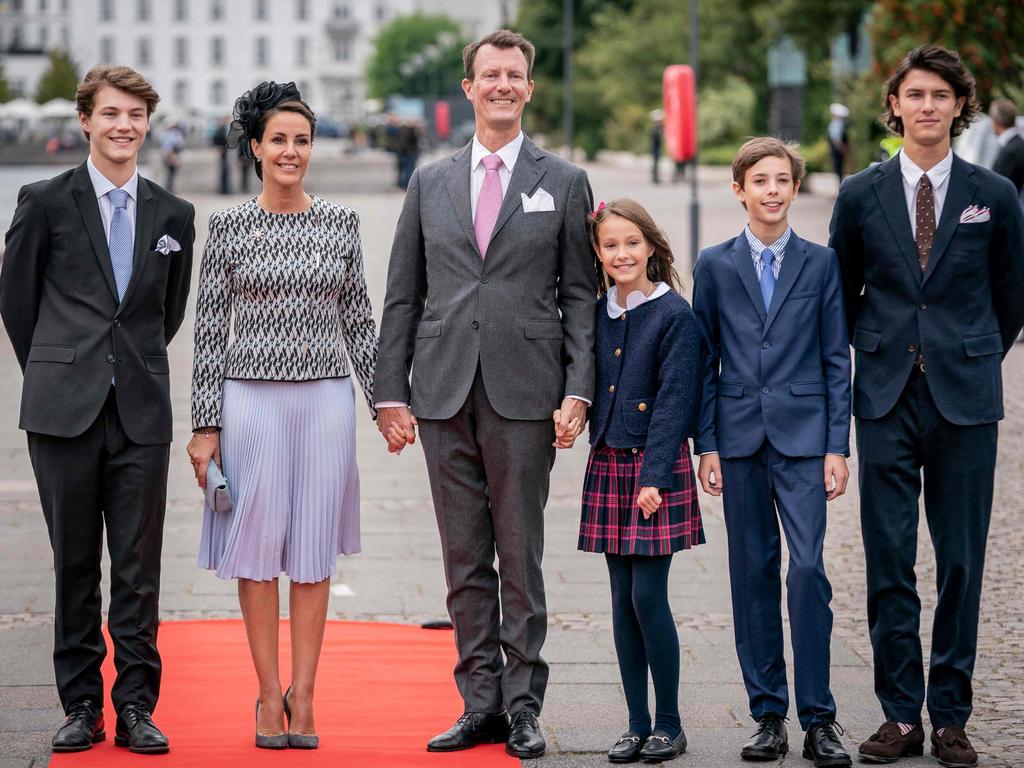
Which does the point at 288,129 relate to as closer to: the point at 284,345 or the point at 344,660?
the point at 284,345

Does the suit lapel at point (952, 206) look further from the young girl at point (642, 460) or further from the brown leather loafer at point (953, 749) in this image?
the brown leather loafer at point (953, 749)

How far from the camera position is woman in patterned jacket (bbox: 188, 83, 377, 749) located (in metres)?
5.30

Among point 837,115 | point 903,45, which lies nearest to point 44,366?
point 903,45

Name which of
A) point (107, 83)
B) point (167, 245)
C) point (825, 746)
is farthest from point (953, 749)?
point (107, 83)

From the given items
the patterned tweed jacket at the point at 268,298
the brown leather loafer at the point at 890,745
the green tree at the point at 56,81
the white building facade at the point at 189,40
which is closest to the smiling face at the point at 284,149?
the patterned tweed jacket at the point at 268,298

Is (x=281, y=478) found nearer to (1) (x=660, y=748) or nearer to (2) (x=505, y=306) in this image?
(2) (x=505, y=306)

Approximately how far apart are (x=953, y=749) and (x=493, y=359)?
5.96ft

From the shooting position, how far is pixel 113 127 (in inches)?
209

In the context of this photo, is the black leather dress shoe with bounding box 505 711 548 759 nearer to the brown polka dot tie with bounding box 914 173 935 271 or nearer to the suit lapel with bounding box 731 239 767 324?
the suit lapel with bounding box 731 239 767 324

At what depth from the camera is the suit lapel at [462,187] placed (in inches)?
212

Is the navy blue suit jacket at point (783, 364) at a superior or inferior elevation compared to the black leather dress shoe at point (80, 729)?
superior

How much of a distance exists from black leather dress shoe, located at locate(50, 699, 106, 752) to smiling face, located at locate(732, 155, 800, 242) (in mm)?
2544

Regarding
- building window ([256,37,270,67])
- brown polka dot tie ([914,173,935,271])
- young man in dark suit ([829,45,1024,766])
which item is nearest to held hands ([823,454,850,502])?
young man in dark suit ([829,45,1024,766])

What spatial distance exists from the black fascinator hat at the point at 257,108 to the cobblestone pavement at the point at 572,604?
2003mm
